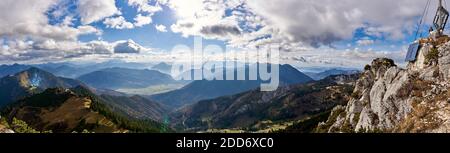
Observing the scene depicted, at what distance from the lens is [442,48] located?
9631 cm

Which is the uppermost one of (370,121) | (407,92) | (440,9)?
(440,9)

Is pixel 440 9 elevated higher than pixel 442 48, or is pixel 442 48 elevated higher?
pixel 440 9
